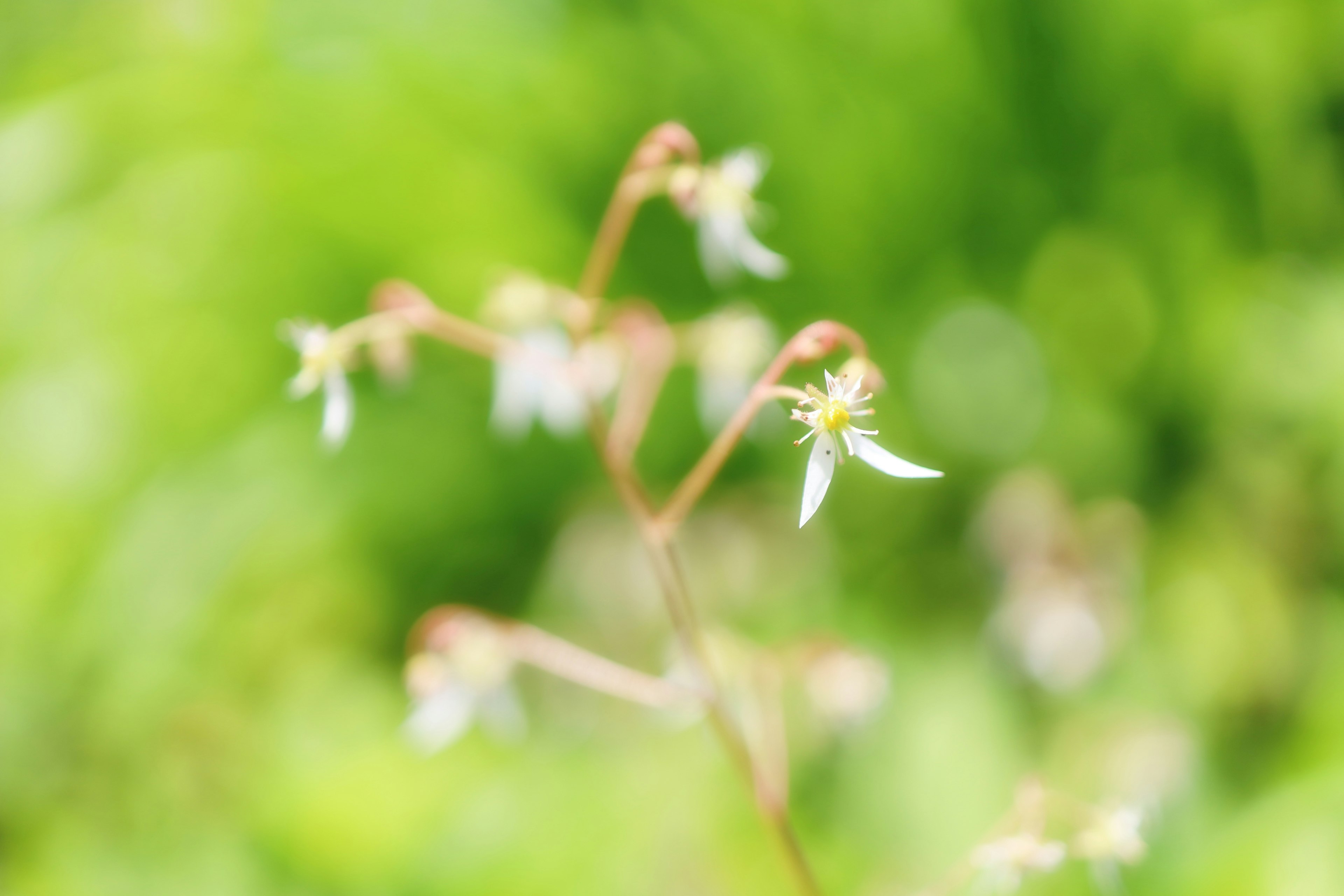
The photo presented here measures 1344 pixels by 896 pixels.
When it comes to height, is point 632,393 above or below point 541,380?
below

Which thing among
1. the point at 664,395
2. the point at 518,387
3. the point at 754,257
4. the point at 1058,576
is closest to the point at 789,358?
the point at 754,257

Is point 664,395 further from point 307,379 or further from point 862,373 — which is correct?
point 862,373

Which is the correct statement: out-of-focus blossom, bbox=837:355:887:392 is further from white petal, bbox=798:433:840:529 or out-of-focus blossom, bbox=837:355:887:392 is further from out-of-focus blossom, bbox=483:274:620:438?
out-of-focus blossom, bbox=483:274:620:438

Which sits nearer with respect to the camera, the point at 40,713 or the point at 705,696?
the point at 705,696

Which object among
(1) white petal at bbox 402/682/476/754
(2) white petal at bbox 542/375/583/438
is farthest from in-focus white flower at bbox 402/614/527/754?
(2) white petal at bbox 542/375/583/438

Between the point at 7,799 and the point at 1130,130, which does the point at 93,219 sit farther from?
the point at 1130,130

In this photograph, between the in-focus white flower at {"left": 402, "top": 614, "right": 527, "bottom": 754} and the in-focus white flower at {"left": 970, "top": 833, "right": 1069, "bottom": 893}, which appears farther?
the in-focus white flower at {"left": 402, "top": 614, "right": 527, "bottom": 754}

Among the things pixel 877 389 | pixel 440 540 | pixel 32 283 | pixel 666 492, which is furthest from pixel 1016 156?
pixel 32 283
